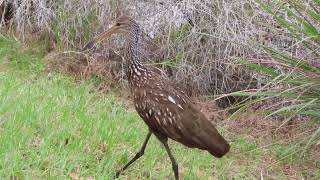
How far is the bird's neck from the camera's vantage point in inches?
183

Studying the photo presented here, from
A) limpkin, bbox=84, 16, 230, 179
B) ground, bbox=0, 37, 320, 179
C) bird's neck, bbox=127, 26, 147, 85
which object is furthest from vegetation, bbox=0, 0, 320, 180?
bird's neck, bbox=127, 26, 147, 85

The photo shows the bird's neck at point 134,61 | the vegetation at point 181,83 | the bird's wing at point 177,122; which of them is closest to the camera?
the bird's wing at point 177,122

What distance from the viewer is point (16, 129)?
15.8 ft

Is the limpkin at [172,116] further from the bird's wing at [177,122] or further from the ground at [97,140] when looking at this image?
the ground at [97,140]

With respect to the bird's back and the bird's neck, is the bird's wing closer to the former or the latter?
the bird's back

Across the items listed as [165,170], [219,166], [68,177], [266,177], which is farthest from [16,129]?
[266,177]

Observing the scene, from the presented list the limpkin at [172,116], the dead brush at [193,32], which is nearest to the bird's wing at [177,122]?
the limpkin at [172,116]

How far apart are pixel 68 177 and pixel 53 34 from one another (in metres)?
4.20

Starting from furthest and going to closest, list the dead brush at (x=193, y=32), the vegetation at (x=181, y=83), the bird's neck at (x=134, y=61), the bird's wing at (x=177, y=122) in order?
the dead brush at (x=193, y=32)
the vegetation at (x=181, y=83)
the bird's neck at (x=134, y=61)
the bird's wing at (x=177, y=122)

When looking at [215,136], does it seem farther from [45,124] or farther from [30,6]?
[30,6]

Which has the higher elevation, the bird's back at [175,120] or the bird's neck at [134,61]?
the bird's neck at [134,61]

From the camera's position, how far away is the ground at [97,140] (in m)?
4.50

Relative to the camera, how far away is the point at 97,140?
502cm

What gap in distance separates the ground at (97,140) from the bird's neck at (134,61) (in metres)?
0.64
